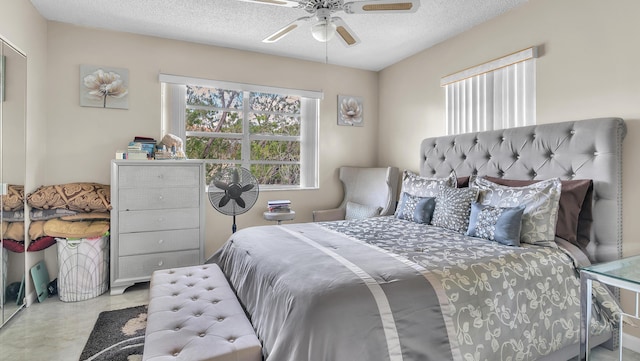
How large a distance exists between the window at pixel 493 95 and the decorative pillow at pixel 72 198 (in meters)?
3.34

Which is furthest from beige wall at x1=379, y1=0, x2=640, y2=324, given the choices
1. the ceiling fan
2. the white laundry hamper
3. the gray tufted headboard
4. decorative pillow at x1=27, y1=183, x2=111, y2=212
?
the white laundry hamper

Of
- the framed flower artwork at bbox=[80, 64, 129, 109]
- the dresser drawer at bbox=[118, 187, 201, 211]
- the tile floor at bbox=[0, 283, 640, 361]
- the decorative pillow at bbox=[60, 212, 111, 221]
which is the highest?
the framed flower artwork at bbox=[80, 64, 129, 109]

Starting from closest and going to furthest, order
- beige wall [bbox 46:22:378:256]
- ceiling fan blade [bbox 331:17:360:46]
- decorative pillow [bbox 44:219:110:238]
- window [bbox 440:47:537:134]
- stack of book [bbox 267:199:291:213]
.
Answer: ceiling fan blade [bbox 331:17:360:46] → window [bbox 440:47:537:134] → decorative pillow [bbox 44:219:110:238] → beige wall [bbox 46:22:378:256] → stack of book [bbox 267:199:291:213]

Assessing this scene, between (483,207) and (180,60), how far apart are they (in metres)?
3.17

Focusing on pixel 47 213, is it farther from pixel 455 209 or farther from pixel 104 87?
pixel 455 209

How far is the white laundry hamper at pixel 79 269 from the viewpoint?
271 cm

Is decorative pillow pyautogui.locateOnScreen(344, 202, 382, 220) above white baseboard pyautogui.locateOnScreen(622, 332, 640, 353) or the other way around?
above

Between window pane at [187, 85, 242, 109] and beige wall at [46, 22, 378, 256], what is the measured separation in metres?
0.17

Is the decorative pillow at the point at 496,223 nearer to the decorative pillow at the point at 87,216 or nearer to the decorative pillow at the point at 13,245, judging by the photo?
the decorative pillow at the point at 87,216

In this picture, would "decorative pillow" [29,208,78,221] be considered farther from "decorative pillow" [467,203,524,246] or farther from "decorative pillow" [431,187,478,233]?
"decorative pillow" [467,203,524,246]

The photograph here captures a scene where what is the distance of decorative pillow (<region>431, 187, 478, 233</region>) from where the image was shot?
232 centimetres

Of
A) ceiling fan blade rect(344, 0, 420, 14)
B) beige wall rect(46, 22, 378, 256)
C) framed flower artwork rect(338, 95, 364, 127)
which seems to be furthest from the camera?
framed flower artwork rect(338, 95, 364, 127)

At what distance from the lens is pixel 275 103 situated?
3.99 metres

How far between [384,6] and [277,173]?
2.45 meters
